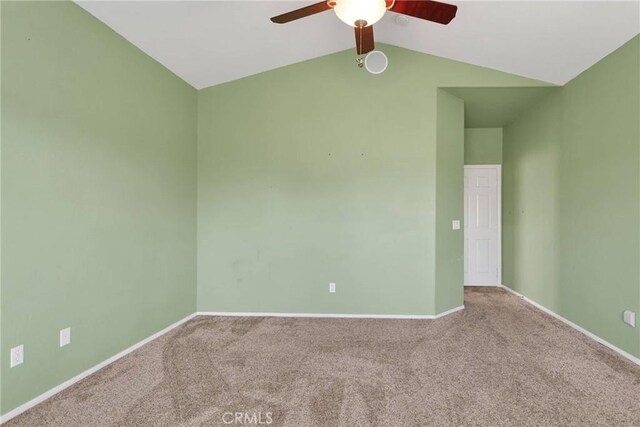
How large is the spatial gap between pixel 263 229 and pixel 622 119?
342 cm

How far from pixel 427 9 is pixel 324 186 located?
197 centimetres

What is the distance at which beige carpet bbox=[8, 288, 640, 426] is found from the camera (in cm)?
170

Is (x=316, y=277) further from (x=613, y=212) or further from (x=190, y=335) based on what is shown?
(x=613, y=212)

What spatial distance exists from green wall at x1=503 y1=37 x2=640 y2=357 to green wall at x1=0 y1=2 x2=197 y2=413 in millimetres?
4040

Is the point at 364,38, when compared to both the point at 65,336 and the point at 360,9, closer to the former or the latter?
the point at 360,9

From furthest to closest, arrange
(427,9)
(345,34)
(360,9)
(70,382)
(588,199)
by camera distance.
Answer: (345,34), (588,199), (70,382), (427,9), (360,9)

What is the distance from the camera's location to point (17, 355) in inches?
67.2

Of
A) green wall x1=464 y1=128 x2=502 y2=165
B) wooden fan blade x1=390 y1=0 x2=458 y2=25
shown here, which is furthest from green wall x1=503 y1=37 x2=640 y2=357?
wooden fan blade x1=390 y1=0 x2=458 y2=25

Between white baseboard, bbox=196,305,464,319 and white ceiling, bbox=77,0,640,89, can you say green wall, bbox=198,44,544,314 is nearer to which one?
white baseboard, bbox=196,305,464,319

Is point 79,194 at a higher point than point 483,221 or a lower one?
higher

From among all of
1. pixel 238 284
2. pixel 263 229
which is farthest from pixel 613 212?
pixel 238 284

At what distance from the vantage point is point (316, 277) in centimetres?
335

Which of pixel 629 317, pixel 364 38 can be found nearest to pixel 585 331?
pixel 629 317

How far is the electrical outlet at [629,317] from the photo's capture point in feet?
7.51
